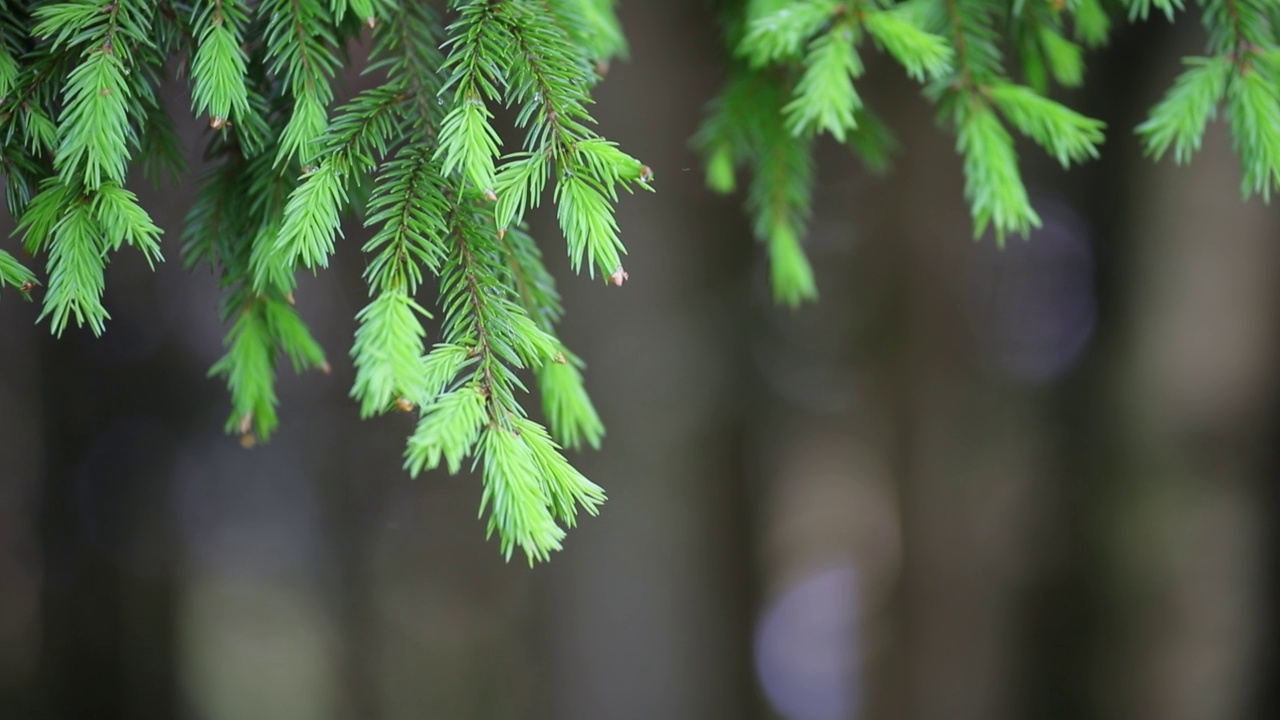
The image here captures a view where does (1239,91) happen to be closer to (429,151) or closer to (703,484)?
(429,151)

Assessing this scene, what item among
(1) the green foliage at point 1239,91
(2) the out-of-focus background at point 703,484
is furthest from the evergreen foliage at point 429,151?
(2) the out-of-focus background at point 703,484

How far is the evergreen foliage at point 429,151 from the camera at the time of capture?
50cm

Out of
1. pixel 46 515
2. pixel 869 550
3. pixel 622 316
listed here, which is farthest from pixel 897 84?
pixel 46 515

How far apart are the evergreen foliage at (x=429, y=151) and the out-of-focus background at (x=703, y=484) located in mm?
1312

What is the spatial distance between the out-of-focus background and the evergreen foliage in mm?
1312

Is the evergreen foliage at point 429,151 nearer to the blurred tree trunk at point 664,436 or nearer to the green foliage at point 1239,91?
the green foliage at point 1239,91

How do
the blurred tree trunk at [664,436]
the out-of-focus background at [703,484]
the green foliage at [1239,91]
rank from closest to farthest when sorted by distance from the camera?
the green foliage at [1239,91] < the out-of-focus background at [703,484] < the blurred tree trunk at [664,436]

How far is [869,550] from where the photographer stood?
7.77 ft

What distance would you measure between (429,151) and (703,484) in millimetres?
1809

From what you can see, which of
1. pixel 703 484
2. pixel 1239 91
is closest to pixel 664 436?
pixel 703 484

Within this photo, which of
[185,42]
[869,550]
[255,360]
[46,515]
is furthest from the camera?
[869,550]

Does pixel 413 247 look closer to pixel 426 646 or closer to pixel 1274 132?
pixel 1274 132

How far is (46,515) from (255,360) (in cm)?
179

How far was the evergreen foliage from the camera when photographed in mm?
501
